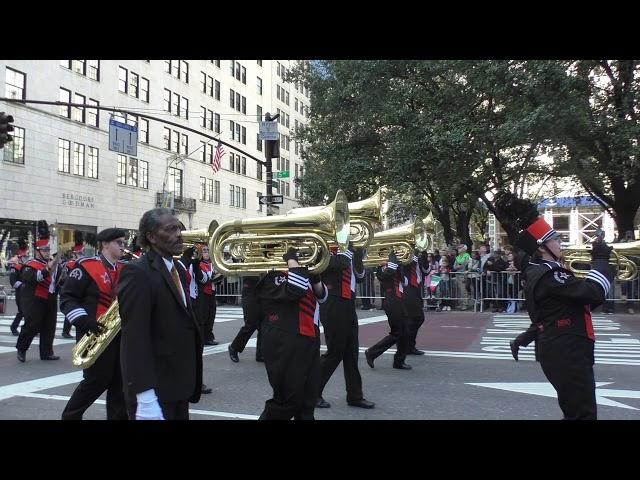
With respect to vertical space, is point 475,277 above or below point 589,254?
below

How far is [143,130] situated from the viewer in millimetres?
38344

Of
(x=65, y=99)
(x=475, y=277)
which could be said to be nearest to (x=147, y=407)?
(x=475, y=277)

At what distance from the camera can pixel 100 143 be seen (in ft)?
113

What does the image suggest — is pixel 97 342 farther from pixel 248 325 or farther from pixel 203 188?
pixel 203 188

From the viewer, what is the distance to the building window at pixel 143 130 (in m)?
38.1

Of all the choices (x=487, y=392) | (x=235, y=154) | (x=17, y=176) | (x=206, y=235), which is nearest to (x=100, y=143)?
(x=17, y=176)

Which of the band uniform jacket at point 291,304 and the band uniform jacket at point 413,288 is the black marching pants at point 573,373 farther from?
the band uniform jacket at point 413,288

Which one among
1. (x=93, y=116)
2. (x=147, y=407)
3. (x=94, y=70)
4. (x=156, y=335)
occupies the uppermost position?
(x=94, y=70)

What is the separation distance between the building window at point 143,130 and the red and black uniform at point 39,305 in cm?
2978

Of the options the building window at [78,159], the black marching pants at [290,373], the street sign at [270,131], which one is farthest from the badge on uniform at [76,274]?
the building window at [78,159]

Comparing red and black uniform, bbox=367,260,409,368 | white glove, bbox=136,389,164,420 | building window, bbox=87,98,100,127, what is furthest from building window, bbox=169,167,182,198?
white glove, bbox=136,389,164,420

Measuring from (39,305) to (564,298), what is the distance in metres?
8.14

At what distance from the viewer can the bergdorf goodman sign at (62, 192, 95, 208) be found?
3186 cm
